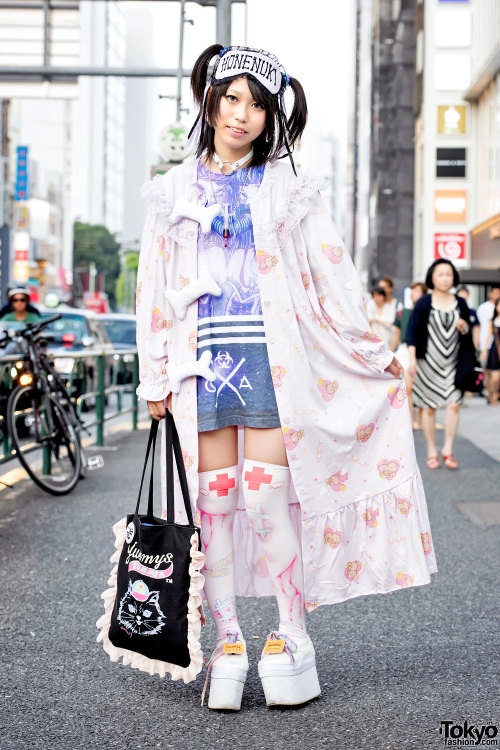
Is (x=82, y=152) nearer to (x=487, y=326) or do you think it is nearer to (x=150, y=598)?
(x=487, y=326)

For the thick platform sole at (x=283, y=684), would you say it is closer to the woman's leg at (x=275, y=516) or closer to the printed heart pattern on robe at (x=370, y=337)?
the woman's leg at (x=275, y=516)

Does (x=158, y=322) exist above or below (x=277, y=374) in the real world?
above

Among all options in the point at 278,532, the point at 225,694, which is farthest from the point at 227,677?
A: the point at 278,532

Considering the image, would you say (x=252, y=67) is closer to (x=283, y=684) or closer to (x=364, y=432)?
(x=364, y=432)

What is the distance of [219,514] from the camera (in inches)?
119

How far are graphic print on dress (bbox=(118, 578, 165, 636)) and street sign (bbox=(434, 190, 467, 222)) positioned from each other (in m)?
39.6

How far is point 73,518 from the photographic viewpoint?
6219 millimetres

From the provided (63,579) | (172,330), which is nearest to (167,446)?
(172,330)

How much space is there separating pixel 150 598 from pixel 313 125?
187095 mm

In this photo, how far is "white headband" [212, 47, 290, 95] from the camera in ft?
9.89

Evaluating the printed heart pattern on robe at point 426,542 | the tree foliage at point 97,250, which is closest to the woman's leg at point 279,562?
the printed heart pattern on robe at point 426,542

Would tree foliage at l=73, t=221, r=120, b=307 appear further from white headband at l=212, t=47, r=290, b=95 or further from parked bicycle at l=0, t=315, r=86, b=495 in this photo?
white headband at l=212, t=47, r=290, b=95

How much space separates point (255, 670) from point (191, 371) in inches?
41.3

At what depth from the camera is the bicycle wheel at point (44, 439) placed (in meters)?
6.84
